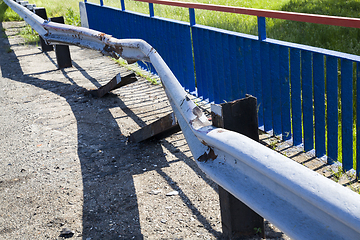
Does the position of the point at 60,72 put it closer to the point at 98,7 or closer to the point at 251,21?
the point at 98,7

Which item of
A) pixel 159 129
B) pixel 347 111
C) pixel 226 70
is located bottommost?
pixel 159 129

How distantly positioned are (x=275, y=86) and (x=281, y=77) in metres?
0.15

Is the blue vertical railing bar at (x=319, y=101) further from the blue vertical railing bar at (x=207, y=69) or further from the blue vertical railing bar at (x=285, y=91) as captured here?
the blue vertical railing bar at (x=207, y=69)

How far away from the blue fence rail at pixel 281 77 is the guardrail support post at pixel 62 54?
295 cm

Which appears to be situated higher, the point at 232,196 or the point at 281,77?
the point at 281,77

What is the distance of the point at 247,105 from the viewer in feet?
7.20

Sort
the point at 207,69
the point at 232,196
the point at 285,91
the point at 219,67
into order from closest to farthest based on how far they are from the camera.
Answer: the point at 232,196, the point at 285,91, the point at 219,67, the point at 207,69

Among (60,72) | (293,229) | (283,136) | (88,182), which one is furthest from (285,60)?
(60,72)

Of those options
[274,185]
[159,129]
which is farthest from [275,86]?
Answer: [274,185]

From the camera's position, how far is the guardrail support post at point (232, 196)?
2.14 metres

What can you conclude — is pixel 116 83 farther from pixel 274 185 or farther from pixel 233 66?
pixel 274 185

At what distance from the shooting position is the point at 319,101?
11.0 feet

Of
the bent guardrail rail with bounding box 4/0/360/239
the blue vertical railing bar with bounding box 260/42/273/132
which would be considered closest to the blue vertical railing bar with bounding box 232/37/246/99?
the blue vertical railing bar with bounding box 260/42/273/132

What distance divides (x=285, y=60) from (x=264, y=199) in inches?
96.9
